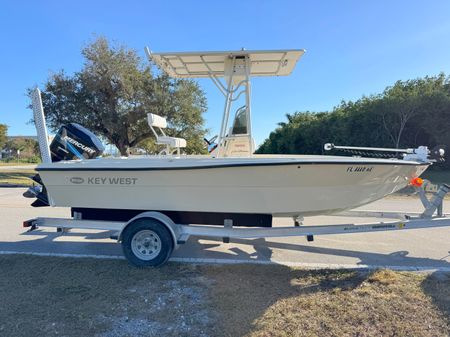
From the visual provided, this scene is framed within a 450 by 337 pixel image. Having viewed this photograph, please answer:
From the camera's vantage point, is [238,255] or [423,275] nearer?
[423,275]

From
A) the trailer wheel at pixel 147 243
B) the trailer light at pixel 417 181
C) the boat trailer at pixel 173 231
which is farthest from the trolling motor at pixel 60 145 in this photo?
the trailer light at pixel 417 181

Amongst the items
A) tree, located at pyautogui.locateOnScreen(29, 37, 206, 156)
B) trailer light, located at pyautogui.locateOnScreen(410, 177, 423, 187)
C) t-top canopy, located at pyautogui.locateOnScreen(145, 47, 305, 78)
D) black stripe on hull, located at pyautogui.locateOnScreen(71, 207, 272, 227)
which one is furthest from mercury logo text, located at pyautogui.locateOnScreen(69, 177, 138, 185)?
tree, located at pyautogui.locateOnScreen(29, 37, 206, 156)

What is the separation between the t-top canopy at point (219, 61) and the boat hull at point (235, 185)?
1591 mm

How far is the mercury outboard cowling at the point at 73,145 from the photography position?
186 inches

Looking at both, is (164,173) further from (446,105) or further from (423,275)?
(446,105)

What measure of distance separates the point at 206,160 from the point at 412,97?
17.7 m

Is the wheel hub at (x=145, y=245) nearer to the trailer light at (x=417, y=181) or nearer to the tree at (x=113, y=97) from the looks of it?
the trailer light at (x=417, y=181)

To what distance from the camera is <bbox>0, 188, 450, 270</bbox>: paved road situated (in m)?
4.41

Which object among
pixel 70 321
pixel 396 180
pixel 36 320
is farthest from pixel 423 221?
pixel 36 320

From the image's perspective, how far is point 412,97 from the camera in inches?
703

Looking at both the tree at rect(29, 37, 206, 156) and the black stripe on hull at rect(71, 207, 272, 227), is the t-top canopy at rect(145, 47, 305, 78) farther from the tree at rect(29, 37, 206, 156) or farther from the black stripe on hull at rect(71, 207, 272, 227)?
the tree at rect(29, 37, 206, 156)

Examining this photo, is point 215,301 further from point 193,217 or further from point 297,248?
point 297,248

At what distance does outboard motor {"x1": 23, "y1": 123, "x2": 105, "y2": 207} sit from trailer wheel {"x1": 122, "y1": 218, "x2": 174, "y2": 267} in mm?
1484

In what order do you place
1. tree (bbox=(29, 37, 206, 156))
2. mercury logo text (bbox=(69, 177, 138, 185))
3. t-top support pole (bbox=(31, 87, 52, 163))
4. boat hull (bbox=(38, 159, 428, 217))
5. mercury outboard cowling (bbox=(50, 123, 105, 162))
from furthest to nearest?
1. tree (bbox=(29, 37, 206, 156))
2. mercury outboard cowling (bbox=(50, 123, 105, 162))
3. t-top support pole (bbox=(31, 87, 52, 163))
4. mercury logo text (bbox=(69, 177, 138, 185))
5. boat hull (bbox=(38, 159, 428, 217))
